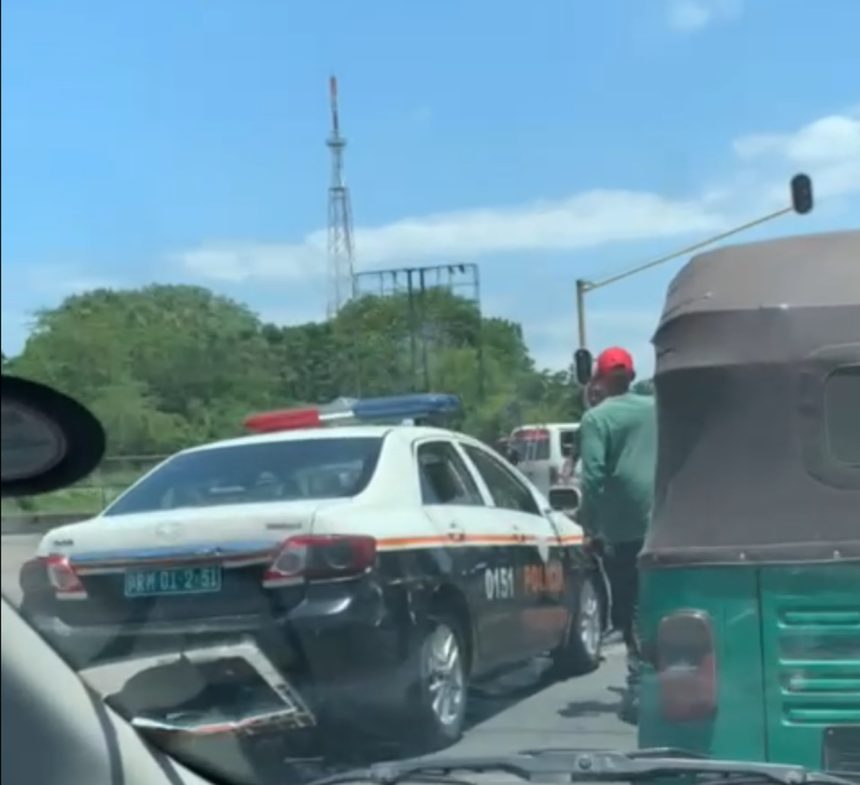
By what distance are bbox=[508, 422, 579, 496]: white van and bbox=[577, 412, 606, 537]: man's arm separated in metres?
0.04

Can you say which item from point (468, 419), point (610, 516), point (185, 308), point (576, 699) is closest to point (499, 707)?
point (576, 699)

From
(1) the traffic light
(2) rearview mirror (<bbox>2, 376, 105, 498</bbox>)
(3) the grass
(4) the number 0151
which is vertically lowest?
(4) the number 0151

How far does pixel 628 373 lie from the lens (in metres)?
5.06

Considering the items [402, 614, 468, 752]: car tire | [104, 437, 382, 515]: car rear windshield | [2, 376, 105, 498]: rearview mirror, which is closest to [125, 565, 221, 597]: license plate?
[104, 437, 382, 515]: car rear windshield

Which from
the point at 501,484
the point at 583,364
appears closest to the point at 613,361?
the point at 583,364

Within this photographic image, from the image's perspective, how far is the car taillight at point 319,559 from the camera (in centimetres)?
529

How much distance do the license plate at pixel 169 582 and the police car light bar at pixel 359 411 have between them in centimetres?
53

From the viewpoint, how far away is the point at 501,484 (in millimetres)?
5820

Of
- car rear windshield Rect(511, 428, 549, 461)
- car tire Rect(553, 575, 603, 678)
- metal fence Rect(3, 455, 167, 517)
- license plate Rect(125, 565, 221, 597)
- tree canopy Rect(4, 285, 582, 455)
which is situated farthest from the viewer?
car tire Rect(553, 575, 603, 678)

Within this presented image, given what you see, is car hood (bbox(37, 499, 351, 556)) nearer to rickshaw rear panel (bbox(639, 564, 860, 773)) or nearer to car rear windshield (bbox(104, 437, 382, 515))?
car rear windshield (bbox(104, 437, 382, 515))

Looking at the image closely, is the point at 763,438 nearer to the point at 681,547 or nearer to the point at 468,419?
the point at 681,547

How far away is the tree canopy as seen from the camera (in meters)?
4.20

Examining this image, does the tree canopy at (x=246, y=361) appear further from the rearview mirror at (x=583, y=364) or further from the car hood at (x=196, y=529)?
the car hood at (x=196, y=529)

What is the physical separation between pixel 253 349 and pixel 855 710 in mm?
1700
